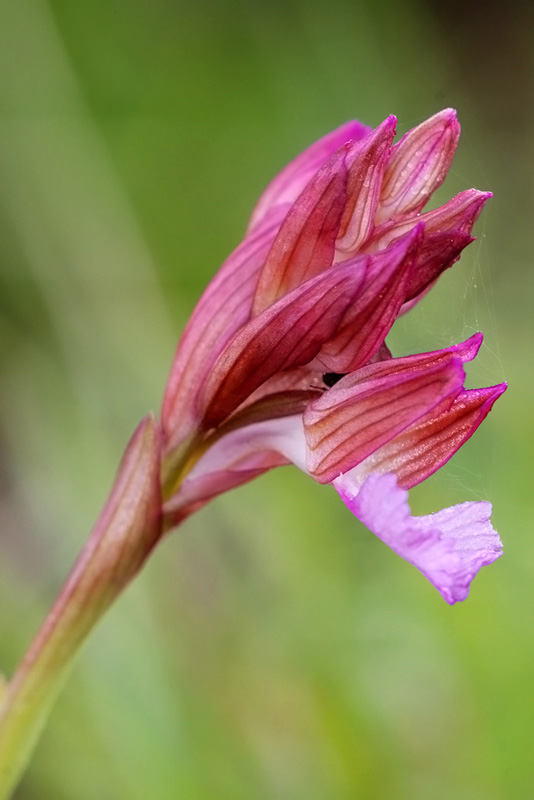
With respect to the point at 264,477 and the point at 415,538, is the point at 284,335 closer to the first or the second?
the point at 415,538

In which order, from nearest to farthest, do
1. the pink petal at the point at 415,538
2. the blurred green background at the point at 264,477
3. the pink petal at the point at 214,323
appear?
the pink petal at the point at 415,538 → the pink petal at the point at 214,323 → the blurred green background at the point at 264,477

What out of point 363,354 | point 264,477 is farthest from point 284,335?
point 264,477

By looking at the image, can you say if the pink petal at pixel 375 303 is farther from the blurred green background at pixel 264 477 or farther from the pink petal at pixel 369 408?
the blurred green background at pixel 264 477

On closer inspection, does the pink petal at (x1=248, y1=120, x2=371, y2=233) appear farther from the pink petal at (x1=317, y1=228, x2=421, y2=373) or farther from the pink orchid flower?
the pink petal at (x1=317, y1=228, x2=421, y2=373)

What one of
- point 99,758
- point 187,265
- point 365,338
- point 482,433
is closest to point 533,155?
point 187,265

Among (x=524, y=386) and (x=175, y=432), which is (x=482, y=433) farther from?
(x=175, y=432)

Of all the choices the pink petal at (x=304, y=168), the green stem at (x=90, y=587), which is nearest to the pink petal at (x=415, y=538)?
the green stem at (x=90, y=587)
